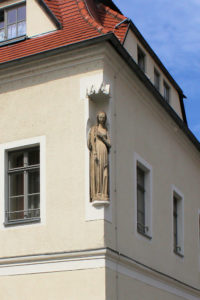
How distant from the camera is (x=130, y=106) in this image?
1634cm

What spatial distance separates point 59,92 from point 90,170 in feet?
6.64

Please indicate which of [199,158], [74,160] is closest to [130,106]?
[74,160]

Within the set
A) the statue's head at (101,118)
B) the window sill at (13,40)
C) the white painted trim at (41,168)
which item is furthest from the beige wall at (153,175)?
the window sill at (13,40)

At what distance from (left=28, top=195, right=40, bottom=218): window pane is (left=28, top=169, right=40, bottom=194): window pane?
0.46 feet

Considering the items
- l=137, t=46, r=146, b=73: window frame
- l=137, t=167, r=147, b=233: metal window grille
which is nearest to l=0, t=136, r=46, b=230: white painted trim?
l=137, t=167, r=147, b=233: metal window grille

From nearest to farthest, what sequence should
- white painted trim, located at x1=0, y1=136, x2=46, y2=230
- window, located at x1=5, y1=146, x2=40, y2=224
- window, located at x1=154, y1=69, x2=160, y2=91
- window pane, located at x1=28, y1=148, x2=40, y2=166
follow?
white painted trim, located at x1=0, y1=136, x2=46, y2=230, window, located at x1=5, y1=146, x2=40, y2=224, window pane, located at x1=28, y1=148, x2=40, y2=166, window, located at x1=154, y1=69, x2=160, y2=91

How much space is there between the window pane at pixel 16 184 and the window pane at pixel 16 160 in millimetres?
216

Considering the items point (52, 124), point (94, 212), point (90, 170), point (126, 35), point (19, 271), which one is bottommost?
point (19, 271)

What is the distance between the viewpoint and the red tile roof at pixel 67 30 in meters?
15.5

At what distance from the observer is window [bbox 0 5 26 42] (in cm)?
1702

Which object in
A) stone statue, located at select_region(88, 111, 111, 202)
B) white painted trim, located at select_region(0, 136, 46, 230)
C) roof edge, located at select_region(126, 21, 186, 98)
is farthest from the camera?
roof edge, located at select_region(126, 21, 186, 98)

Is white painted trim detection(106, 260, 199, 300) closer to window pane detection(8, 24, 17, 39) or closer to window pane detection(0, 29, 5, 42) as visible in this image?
window pane detection(8, 24, 17, 39)

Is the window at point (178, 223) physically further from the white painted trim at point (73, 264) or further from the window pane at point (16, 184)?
the window pane at point (16, 184)

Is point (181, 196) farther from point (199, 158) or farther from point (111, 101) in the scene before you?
point (111, 101)
